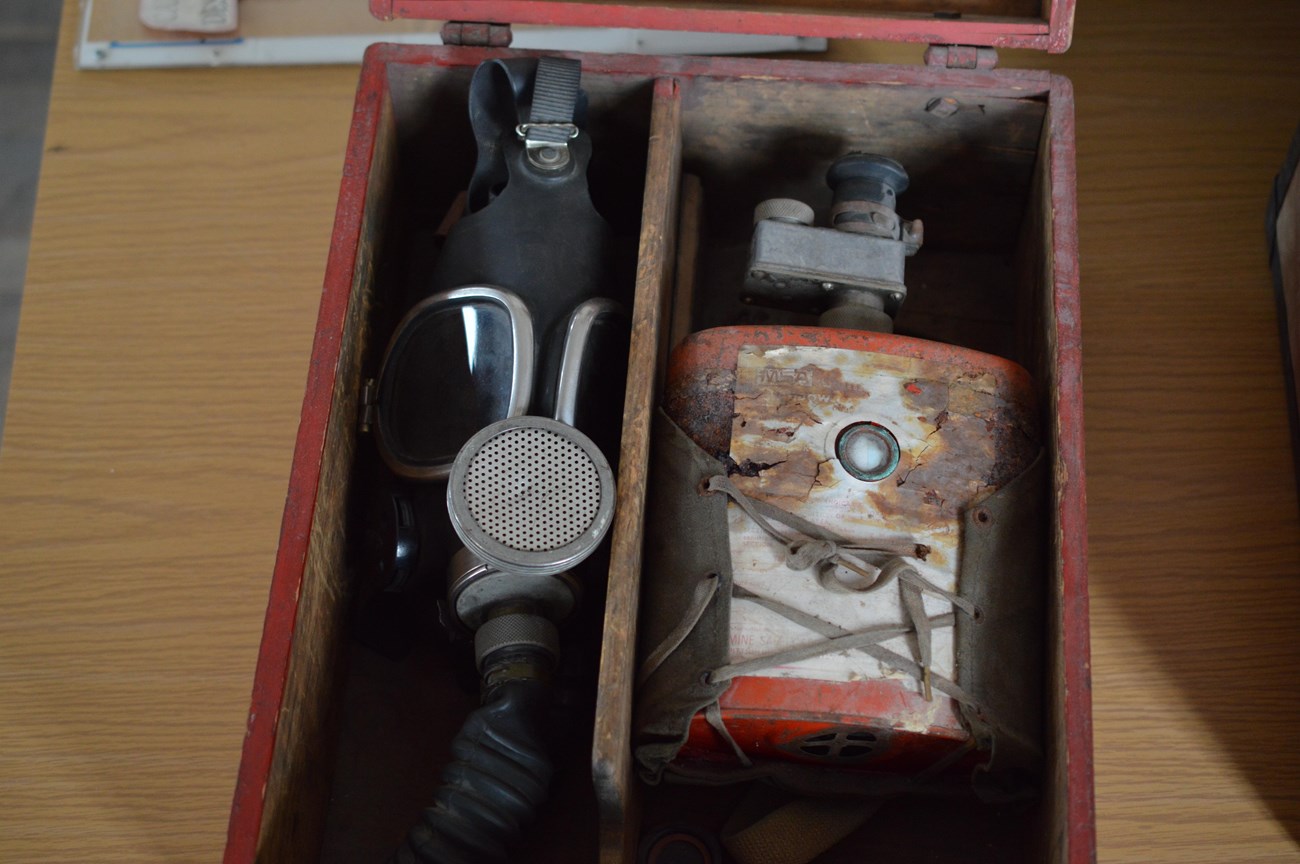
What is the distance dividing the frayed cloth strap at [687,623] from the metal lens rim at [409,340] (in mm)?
195

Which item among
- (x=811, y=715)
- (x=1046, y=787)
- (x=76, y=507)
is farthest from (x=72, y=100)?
(x=1046, y=787)

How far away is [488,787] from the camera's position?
94 centimetres

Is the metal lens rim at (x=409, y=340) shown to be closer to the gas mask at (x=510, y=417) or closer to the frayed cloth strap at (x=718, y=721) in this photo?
the gas mask at (x=510, y=417)

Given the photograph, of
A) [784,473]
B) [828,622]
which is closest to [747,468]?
[784,473]

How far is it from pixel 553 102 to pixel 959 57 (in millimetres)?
356

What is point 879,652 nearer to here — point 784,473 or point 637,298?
point 784,473

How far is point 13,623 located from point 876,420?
2.89 ft

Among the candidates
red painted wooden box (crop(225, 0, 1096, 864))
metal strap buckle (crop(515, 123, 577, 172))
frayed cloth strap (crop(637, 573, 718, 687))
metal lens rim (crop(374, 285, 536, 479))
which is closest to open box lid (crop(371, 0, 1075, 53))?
red painted wooden box (crop(225, 0, 1096, 864))

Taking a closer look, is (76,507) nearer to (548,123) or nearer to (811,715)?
(548,123)

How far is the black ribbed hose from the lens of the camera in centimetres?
94

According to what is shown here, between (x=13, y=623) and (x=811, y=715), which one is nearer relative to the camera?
(x=811, y=715)

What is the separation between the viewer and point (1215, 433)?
4.05ft

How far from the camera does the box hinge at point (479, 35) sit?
1.13 m

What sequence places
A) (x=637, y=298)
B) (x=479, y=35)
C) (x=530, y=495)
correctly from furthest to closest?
(x=479, y=35) < (x=637, y=298) < (x=530, y=495)
